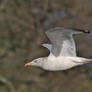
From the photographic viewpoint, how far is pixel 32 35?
9945 millimetres

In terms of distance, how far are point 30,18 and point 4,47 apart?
97 cm

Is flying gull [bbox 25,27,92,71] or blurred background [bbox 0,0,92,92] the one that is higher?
flying gull [bbox 25,27,92,71]

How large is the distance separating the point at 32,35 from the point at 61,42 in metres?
5.17

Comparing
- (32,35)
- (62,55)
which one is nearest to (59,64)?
(62,55)

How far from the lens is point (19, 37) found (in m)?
9.73

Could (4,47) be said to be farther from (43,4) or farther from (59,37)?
(59,37)

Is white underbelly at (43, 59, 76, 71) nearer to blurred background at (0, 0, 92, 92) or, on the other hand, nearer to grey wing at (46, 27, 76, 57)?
grey wing at (46, 27, 76, 57)

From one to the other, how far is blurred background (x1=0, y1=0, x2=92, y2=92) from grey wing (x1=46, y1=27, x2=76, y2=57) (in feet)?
13.5

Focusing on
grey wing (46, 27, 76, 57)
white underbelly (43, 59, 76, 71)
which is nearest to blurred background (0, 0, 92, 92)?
grey wing (46, 27, 76, 57)

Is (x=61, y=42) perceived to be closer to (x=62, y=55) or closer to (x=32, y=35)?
(x=62, y=55)

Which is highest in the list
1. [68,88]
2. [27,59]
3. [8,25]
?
[8,25]

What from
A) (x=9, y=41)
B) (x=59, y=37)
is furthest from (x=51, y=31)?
(x=9, y=41)

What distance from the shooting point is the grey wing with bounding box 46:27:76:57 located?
455 cm

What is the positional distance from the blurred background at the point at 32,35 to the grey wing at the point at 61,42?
4.12 meters
